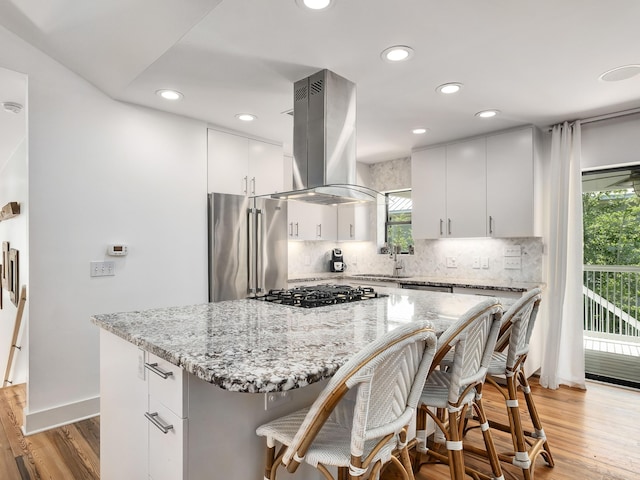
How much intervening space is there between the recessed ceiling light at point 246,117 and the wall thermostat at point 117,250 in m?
1.43

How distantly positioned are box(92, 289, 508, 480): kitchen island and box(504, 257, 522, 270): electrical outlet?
2478 millimetres

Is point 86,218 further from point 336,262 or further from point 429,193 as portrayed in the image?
point 429,193

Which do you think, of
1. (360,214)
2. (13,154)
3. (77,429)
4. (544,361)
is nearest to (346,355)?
(77,429)

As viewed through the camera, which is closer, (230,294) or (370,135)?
(230,294)

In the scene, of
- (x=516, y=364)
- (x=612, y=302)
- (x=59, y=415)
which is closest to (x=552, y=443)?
(x=516, y=364)

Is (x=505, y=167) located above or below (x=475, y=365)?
above

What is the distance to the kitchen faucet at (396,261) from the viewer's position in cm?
482

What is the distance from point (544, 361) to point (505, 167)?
1805 millimetres

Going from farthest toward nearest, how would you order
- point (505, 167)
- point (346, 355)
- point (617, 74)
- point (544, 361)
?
point (505, 167) < point (544, 361) < point (617, 74) < point (346, 355)

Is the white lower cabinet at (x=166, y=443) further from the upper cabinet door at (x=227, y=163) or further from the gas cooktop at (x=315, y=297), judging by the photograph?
the upper cabinet door at (x=227, y=163)

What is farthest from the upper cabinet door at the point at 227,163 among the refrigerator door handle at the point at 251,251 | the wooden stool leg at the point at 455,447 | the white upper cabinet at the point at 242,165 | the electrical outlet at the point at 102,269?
the wooden stool leg at the point at 455,447

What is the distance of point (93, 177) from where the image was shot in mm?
2863

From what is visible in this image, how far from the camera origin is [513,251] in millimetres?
3975

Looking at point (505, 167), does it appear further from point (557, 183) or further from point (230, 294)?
point (230, 294)
